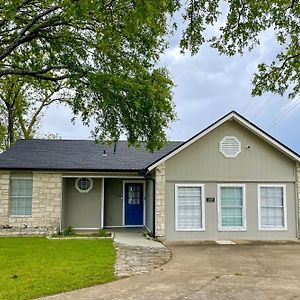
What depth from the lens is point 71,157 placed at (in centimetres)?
1748

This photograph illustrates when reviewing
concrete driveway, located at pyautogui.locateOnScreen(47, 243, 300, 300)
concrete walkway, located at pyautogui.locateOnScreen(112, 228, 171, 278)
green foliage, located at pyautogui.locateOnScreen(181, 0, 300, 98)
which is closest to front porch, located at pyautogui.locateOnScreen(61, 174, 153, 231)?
concrete walkway, located at pyautogui.locateOnScreen(112, 228, 171, 278)

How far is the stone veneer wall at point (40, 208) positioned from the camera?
50.8 ft

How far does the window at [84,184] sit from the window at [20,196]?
2.19 meters

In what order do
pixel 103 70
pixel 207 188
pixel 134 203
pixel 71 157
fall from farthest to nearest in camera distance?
pixel 134 203, pixel 71 157, pixel 207 188, pixel 103 70

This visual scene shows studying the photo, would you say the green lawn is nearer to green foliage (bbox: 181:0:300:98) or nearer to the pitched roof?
the pitched roof

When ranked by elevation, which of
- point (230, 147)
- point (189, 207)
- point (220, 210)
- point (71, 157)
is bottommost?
point (220, 210)

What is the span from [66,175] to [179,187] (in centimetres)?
498

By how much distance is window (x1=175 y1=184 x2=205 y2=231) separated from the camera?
14375 mm

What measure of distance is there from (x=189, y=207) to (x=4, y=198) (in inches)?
296

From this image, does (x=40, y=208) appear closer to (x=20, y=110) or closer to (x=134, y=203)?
(x=134, y=203)

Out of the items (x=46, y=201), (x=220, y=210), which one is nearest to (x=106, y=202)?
(x=46, y=201)

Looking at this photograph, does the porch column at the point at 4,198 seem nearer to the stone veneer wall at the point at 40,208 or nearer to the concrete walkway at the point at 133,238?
the stone veneer wall at the point at 40,208

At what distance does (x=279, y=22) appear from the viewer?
5852 millimetres

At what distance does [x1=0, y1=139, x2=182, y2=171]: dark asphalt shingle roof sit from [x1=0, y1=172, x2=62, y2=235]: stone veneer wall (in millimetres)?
561
